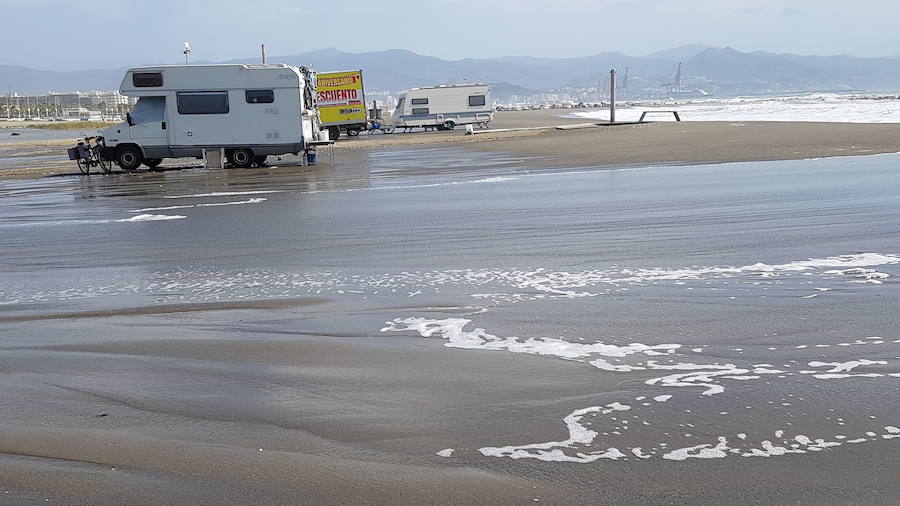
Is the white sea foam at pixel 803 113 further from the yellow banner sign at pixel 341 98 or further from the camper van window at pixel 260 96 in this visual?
the camper van window at pixel 260 96

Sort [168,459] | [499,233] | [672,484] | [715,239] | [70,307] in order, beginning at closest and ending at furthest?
[672,484]
[168,459]
[70,307]
[715,239]
[499,233]

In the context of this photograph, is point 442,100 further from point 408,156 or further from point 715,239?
point 715,239

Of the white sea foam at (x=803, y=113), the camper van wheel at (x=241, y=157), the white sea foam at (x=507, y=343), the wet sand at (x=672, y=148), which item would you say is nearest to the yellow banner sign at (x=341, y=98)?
the wet sand at (x=672, y=148)

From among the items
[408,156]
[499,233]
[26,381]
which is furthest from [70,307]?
[408,156]

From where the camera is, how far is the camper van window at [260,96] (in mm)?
26219

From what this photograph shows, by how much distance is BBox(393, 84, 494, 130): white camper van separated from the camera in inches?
2208

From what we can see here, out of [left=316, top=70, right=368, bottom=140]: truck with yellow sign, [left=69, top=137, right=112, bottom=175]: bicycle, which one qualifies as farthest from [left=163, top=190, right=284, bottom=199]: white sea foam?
[left=316, top=70, right=368, bottom=140]: truck with yellow sign

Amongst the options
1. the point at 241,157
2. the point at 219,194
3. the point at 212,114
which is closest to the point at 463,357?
the point at 219,194

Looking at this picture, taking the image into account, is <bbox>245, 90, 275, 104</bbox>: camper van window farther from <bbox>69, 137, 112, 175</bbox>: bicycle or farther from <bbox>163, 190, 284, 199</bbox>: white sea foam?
<bbox>163, 190, 284, 199</bbox>: white sea foam

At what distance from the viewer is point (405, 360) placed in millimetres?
5984

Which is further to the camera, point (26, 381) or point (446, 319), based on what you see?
point (446, 319)

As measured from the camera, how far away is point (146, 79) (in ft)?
85.2

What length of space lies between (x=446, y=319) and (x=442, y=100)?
165 ft

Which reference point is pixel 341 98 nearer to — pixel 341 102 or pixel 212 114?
pixel 341 102
